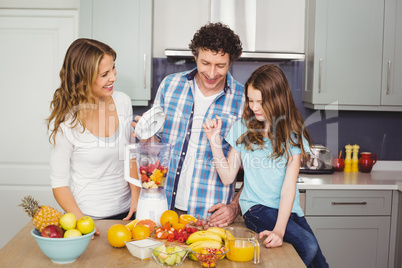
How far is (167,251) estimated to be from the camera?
141 cm

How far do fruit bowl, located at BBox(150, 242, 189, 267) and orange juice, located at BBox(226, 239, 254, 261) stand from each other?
0.14 m

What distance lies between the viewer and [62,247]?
1.38m

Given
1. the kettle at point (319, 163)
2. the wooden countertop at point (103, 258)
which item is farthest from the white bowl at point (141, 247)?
the kettle at point (319, 163)

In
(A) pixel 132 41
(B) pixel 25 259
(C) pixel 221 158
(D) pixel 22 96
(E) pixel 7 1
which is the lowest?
(B) pixel 25 259

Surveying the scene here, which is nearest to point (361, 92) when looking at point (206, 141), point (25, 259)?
point (206, 141)

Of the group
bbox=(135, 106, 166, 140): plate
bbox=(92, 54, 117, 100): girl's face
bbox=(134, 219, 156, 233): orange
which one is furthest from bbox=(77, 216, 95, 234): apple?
bbox=(92, 54, 117, 100): girl's face

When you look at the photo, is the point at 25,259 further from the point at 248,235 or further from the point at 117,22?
the point at 117,22

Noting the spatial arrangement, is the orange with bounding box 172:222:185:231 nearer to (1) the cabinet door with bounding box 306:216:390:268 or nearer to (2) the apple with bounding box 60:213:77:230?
(2) the apple with bounding box 60:213:77:230

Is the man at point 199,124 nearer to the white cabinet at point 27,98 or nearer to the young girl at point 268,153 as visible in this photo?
the young girl at point 268,153

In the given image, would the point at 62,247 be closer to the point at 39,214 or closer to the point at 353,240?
the point at 39,214

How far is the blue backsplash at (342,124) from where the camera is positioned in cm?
342

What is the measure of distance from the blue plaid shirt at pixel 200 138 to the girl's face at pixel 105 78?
329 millimetres

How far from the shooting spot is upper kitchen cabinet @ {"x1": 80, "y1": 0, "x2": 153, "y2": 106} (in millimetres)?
2957

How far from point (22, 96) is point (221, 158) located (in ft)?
6.75
